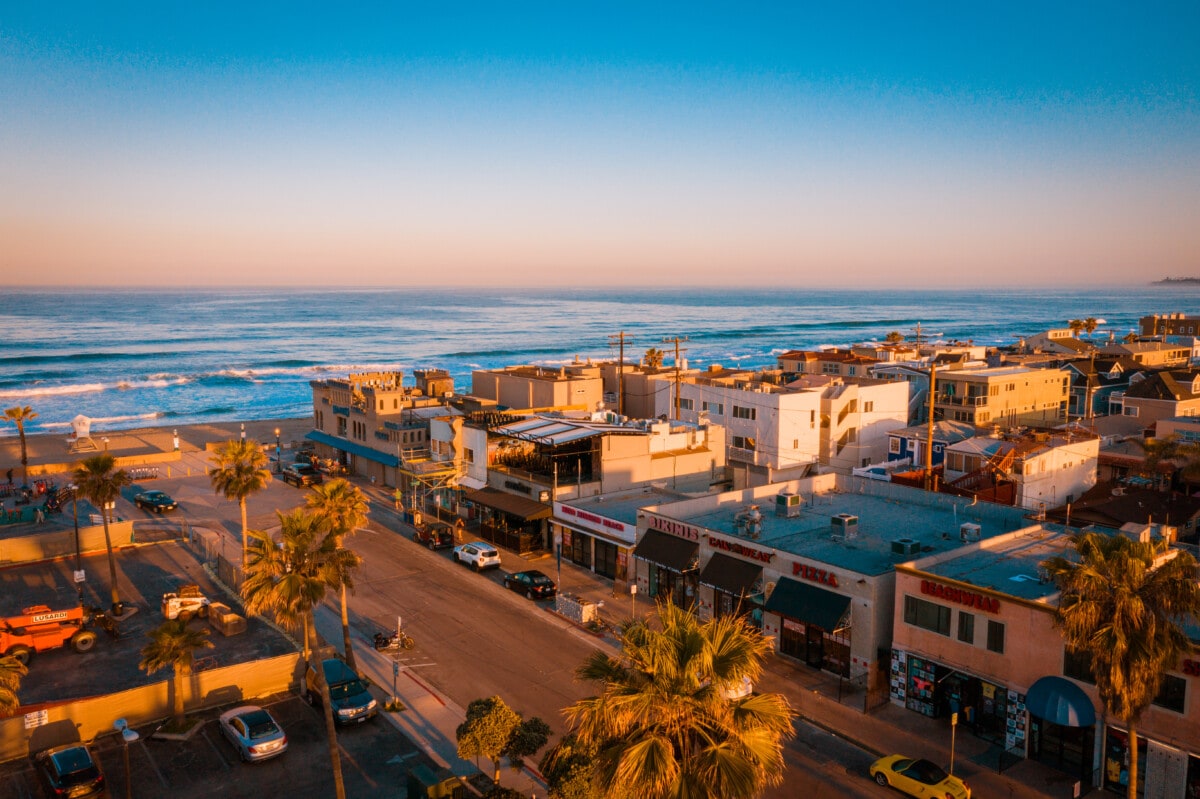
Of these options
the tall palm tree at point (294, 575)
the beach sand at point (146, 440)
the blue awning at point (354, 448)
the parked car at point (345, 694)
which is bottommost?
the beach sand at point (146, 440)

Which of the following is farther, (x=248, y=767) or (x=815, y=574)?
(x=815, y=574)

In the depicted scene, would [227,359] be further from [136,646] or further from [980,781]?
[980,781]

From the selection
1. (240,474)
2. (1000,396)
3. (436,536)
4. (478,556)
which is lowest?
(436,536)

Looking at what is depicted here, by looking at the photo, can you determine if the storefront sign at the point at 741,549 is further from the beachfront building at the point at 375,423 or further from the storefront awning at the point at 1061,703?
the beachfront building at the point at 375,423

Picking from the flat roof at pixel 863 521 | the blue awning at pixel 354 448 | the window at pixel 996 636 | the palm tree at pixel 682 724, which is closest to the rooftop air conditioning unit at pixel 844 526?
the flat roof at pixel 863 521

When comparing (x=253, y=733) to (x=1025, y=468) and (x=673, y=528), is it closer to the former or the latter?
(x=673, y=528)

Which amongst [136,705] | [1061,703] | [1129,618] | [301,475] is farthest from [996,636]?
[301,475]

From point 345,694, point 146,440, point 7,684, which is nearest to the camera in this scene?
point 7,684
